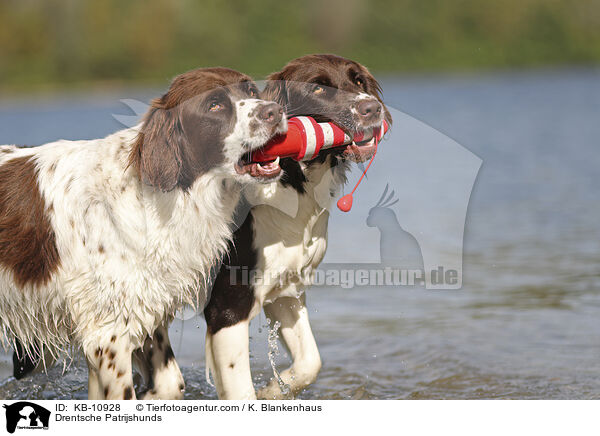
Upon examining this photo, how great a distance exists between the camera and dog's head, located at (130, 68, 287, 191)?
13.1 ft

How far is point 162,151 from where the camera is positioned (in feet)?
13.2

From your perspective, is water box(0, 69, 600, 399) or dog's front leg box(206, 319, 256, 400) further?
water box(0, 69, 600, 399)

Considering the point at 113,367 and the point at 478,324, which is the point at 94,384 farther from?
the point at 478,324

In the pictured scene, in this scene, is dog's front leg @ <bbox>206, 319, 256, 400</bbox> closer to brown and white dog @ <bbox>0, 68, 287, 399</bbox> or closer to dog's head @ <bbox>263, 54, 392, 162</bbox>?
brown and white dog @ <bbox>0, 68, 287, 399</bbox>

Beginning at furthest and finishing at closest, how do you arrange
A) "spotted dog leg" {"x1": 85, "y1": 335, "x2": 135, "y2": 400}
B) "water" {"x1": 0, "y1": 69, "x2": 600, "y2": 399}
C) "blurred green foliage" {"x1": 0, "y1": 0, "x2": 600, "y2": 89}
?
"blurred green foliage" {"x1": 0, "y1": 0, "x2": 600, "y2": 89} < "water" {"x1": 0, "y1": 69, "x2": 600, "y2": 399} < "spotted dog leg" {"x1": 85, "y1": 335, "x2": 135, "y2": 400}

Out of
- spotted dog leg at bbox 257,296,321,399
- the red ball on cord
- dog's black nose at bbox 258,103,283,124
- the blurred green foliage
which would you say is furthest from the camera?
the blurred green foliage

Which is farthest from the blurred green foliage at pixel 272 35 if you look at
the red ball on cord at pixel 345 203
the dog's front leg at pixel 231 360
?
the dog's front leg at pixel 231 360

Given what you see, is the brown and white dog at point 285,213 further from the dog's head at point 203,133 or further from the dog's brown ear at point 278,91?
the dog's head at point 203,133

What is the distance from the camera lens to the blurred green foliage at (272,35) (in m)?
41.2

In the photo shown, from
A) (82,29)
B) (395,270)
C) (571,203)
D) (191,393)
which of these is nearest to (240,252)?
(191,393)

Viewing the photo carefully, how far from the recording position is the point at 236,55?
44.0 meters

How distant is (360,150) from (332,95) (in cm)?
33

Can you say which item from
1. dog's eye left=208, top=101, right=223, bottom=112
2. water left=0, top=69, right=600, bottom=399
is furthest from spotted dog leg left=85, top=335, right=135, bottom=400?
dog's eye left=208, top=101, right=223, bottom=112
